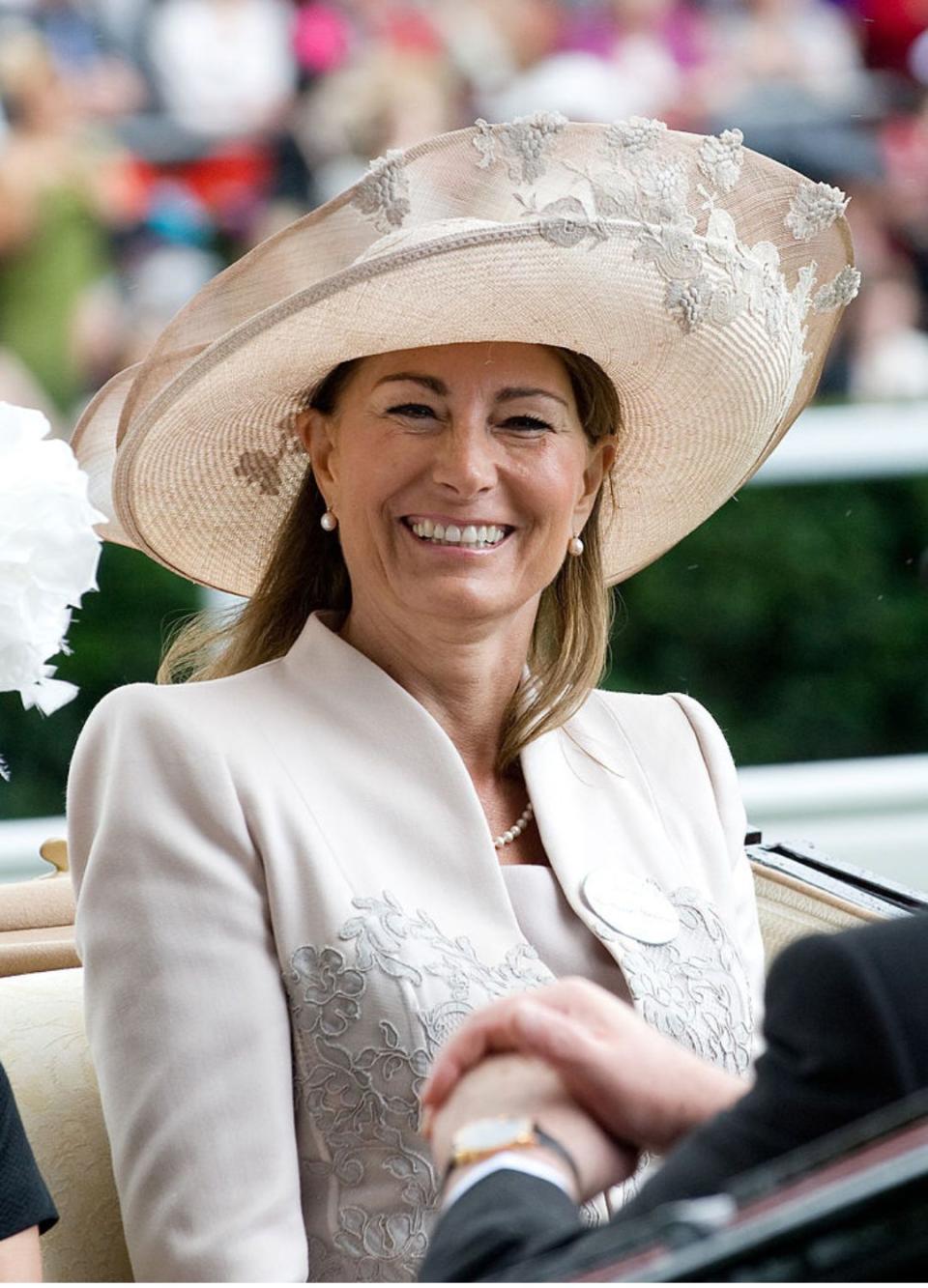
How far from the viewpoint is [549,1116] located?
1.20m

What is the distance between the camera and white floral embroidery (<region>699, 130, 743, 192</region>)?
214cm

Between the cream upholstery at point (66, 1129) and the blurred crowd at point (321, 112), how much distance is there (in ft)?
11.3

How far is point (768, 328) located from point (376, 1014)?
98 centimetres

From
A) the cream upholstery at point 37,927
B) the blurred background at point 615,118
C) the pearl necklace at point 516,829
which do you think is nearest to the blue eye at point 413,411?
the pearl necklace at point 516,829

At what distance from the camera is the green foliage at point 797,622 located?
6.24 m

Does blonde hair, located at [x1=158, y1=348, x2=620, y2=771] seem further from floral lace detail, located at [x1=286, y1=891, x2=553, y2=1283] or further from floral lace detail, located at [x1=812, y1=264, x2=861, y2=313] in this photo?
floral lace detail, located at [x1=286, y1=891, x2=553, y2=1283]

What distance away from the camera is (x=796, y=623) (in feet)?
21.2

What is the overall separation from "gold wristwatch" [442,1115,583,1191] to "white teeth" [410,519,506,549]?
3.37 feet

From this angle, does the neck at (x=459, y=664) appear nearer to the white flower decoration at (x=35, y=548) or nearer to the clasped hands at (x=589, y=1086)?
the white flower decoration at (x=35, y=548)

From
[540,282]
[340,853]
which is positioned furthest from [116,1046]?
[540,282]

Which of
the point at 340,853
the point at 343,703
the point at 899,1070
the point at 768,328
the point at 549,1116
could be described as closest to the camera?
the point at 899,1070

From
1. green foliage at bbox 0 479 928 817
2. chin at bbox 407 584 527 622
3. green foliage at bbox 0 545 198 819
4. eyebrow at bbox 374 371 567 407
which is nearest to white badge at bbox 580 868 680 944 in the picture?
chin at bbox 407 584 527 622

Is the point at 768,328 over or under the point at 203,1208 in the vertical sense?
over

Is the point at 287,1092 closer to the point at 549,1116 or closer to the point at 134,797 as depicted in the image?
the point at 134,797
